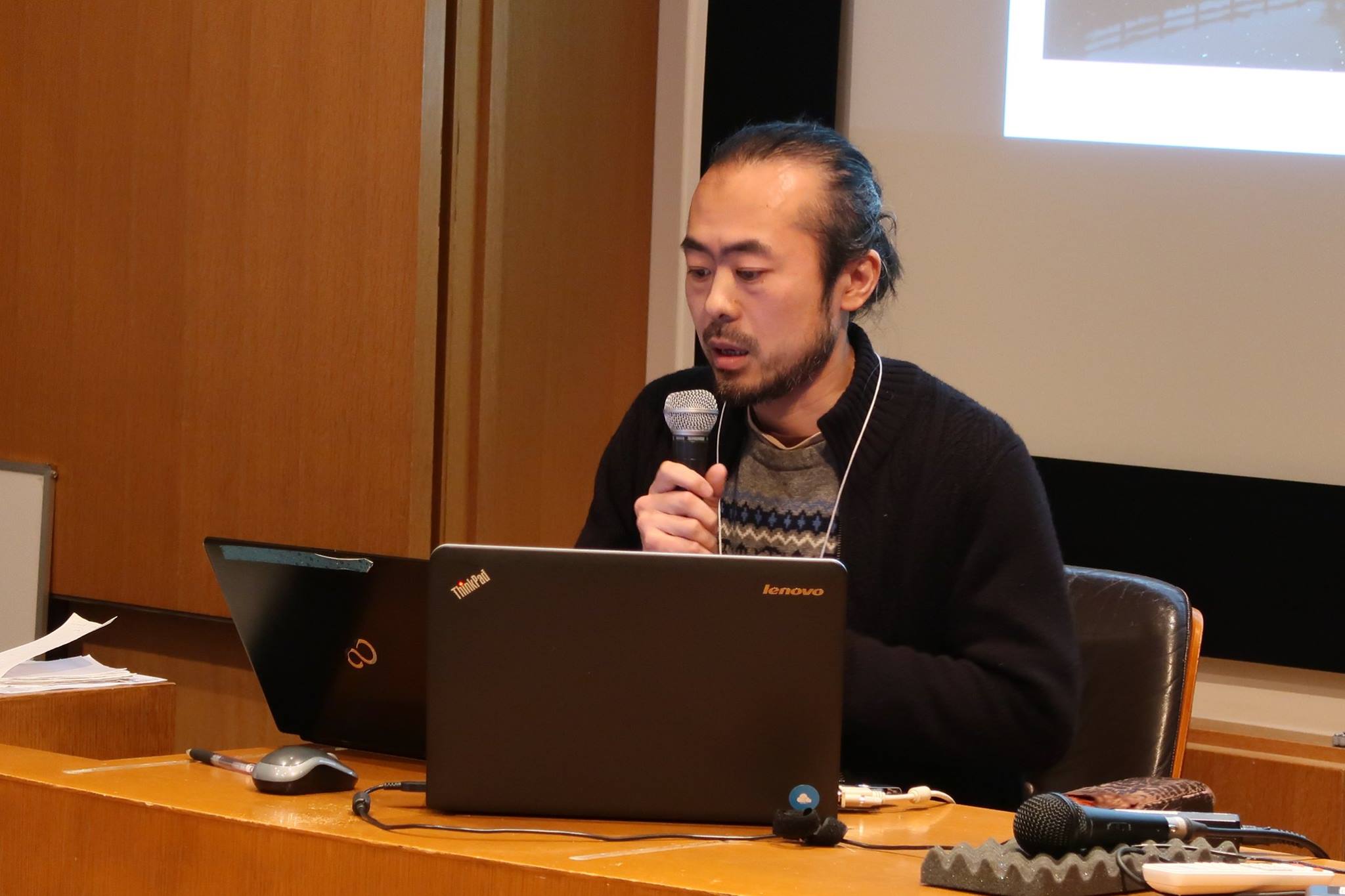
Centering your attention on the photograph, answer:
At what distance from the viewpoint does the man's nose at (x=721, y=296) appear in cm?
166

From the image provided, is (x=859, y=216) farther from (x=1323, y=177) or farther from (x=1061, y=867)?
(x=1323, y=177)

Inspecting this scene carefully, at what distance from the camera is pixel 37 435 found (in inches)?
122

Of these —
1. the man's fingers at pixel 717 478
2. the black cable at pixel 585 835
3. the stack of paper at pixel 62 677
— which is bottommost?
the stack of paper at pixel 62 677

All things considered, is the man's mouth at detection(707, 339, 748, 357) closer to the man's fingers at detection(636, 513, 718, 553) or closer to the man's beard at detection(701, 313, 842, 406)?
the man's beard at detection(701, 313, 842, 406)

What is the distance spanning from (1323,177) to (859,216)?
1.24 metres

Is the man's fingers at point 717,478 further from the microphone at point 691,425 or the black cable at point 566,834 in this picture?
the black cable at point 566,834

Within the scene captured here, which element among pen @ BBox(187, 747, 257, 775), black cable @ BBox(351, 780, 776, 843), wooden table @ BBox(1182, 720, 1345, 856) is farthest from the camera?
wooden table @ BBox(1182, 720, 1345, 856)

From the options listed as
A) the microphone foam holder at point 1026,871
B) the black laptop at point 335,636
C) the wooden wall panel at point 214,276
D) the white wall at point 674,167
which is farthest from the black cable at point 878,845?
the white wall at point 674,167

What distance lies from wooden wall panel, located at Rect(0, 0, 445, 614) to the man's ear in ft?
3.73

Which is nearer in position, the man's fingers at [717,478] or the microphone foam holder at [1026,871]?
the microphone foam holder at [1026,871]

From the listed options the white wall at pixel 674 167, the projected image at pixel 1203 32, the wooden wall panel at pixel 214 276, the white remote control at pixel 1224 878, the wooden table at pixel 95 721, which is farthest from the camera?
the white wall at pixel 674 167

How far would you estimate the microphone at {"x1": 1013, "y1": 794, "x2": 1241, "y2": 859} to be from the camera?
1035 millimetres

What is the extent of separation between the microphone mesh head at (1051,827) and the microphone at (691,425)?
0.57 m

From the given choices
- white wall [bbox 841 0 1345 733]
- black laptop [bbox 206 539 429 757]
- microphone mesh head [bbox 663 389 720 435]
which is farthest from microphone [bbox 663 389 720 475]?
white wall [bbox 841 0 1345 733]
